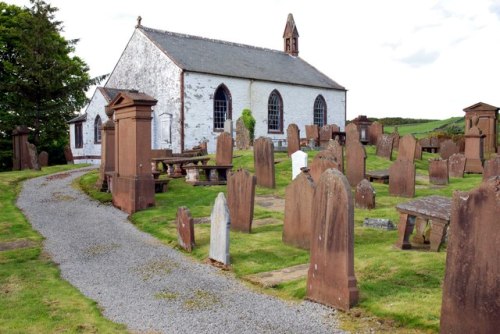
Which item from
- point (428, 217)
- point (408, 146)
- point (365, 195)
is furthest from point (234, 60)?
point (428, 217)

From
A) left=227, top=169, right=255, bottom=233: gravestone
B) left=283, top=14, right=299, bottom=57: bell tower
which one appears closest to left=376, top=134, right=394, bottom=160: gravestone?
left=227, top=169, right=255, bottom=233: gravestone

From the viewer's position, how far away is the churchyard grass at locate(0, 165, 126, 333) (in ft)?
19.1

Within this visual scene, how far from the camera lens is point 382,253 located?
810 cm

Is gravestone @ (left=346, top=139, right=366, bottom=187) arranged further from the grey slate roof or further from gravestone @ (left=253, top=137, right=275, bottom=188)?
the grey slate roof

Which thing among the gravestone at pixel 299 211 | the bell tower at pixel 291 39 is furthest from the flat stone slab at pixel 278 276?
the bell tower at pixel 291 39

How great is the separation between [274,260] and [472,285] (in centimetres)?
410

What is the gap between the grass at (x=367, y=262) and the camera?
569 cm

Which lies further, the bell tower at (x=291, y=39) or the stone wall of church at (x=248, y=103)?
the bell tower at (x=291, y=39)

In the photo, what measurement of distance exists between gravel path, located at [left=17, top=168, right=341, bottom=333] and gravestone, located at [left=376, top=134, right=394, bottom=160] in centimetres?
1583

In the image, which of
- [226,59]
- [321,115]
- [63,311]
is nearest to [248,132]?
[226,59]

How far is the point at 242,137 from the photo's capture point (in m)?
29.1

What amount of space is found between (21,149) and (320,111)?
74.9 ft

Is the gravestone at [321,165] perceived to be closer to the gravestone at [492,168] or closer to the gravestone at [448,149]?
the gravestone at [492,168]

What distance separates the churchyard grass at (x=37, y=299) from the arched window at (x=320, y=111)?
3165 centimetres
